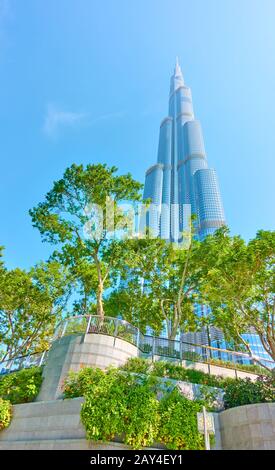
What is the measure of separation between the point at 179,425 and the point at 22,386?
758 cm

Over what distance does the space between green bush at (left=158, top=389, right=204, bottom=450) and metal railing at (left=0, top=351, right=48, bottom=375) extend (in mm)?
8413

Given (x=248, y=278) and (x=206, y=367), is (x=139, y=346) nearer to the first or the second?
(x=206, y=367)

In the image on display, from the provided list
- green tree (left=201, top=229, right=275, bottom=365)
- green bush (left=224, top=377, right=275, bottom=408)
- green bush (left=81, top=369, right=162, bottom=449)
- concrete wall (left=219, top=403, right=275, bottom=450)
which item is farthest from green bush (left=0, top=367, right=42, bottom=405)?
green tree (left=201, top=229, right=275, bottom=365)

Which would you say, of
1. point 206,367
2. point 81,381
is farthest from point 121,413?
point 206,367

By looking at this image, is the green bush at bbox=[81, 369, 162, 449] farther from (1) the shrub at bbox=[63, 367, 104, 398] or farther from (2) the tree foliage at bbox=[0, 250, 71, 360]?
(2) the tree foliage at bbox=[0, 250, 71, 360]

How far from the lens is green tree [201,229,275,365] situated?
15.9 m

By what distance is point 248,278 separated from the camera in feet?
53.6

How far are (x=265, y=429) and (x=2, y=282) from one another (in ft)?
71.9

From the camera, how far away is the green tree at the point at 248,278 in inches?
627

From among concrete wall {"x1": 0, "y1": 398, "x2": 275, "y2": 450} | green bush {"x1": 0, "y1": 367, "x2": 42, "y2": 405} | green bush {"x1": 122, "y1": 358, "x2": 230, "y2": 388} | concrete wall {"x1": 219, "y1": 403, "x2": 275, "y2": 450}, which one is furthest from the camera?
green bush {"x1": 122, "y1": 358, "x2": 230, "y2": 388}

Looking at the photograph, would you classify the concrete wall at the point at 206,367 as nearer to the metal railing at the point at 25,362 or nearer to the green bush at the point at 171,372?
the green bush at the point at 171,372

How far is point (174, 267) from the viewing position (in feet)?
86.6

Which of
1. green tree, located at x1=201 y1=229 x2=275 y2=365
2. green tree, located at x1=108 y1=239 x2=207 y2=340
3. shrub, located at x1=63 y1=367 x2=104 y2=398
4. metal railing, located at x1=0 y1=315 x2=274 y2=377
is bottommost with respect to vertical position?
shrub, located at x1=63 y1=367 x2=104 y2=398
